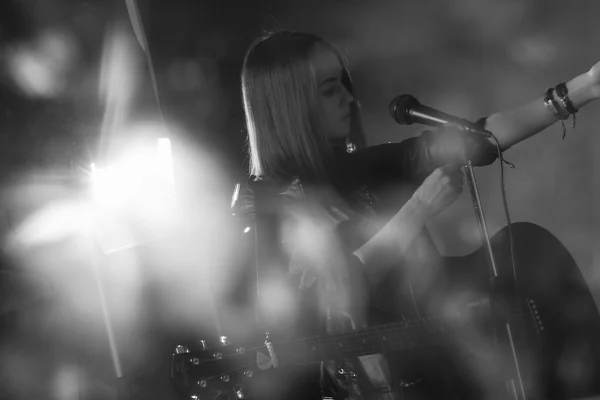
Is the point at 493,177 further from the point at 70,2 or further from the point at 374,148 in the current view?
the point at 70,2

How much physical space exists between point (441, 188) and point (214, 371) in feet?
2.61

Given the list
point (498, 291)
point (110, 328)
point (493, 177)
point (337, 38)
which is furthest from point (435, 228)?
point (110, 328)

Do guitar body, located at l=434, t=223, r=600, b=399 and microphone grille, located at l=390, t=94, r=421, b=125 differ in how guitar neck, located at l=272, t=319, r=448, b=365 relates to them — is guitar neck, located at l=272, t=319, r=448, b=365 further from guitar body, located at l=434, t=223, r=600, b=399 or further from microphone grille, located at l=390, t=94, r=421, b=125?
microphone grille, located at l=390, t=94, r=421, b=125

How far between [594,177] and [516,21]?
1.74 ft

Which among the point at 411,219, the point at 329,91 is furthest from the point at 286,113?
the point at 411,219

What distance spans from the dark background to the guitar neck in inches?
19.2

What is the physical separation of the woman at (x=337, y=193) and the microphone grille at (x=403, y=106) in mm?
145

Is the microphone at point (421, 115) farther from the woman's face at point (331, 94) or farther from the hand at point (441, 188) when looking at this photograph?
the woman's face at point (331, 94)

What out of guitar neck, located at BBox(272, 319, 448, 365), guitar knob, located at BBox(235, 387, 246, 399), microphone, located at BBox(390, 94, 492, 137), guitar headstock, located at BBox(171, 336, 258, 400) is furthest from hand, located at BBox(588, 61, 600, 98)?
guitar knob, located at BBox(235, 387, 246, 399)

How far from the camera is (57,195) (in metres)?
1.99

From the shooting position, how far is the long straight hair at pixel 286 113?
1734 mm

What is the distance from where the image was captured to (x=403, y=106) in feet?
4.30

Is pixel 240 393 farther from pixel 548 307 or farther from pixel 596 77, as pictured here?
pixel 596 77

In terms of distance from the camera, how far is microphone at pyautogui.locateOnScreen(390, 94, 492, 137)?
1.25 m
